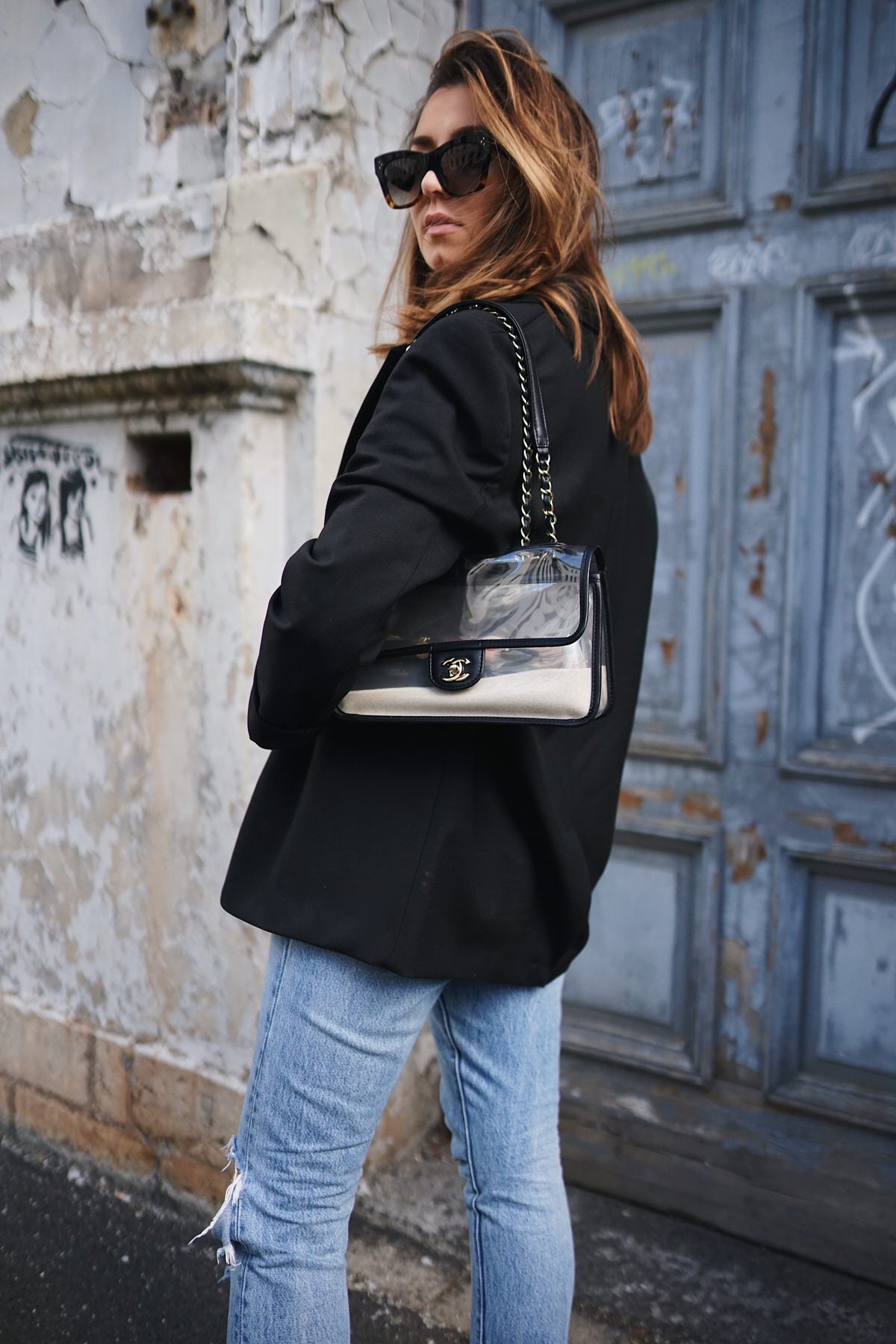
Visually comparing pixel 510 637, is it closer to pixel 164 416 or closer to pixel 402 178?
pixel 402 178

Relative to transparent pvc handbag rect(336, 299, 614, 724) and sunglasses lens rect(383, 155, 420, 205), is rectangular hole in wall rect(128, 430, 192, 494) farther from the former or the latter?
transparent pvc handbag rect(336, 299, 614, 724)

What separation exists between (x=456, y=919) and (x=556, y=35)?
6.00ft

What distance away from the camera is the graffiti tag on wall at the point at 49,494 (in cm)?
243

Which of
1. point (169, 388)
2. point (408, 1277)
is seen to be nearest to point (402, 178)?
point (169, 388)

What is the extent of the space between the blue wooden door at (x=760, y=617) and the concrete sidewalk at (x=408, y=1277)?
90 mm

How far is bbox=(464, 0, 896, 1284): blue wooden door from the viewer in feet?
6.71

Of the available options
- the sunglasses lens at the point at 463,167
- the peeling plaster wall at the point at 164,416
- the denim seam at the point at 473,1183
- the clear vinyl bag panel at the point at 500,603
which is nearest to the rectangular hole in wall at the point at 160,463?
the peeling plaster wall at the point at 164,416

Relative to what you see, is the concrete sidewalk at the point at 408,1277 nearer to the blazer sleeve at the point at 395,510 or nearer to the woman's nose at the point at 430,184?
the blazer sleeve at the point at 395,510

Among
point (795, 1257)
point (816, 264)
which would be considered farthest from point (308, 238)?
point (795, 1257)

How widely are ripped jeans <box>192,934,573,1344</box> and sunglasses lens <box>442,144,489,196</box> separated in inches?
35.4

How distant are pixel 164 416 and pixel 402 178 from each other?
97 centimetres

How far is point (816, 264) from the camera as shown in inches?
80.9

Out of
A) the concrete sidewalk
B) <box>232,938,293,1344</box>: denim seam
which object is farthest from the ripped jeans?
the concrete sidewalk

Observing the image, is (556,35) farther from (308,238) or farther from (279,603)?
(279,603)
